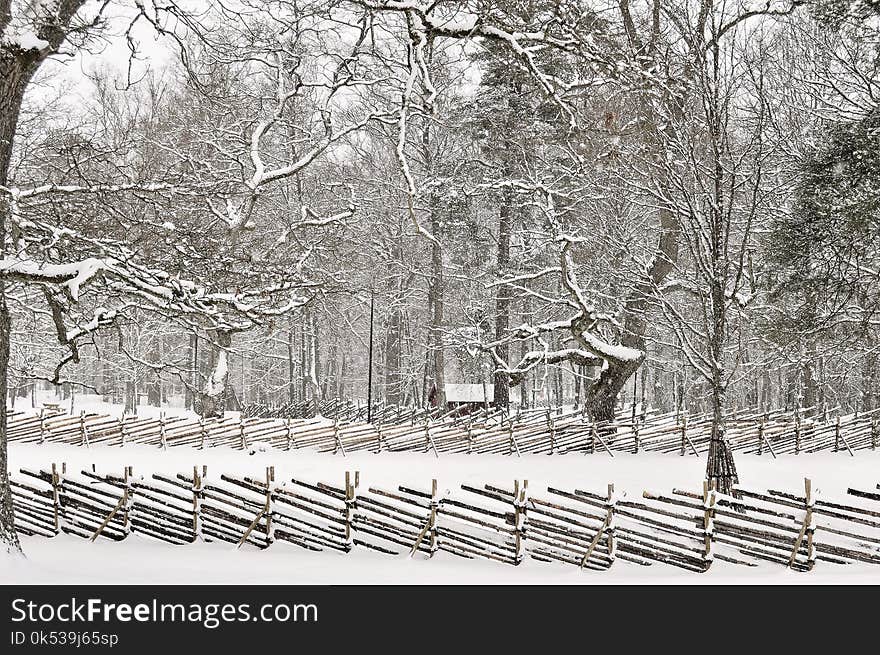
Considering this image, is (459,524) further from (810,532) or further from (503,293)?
(503,293)

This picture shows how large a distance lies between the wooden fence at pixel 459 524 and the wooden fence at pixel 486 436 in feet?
27.4

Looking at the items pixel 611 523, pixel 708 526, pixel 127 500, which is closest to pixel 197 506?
pixel 127 500

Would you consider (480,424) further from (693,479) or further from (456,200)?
(456,200)

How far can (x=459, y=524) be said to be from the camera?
10.3 metres

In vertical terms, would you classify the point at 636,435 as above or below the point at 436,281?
below

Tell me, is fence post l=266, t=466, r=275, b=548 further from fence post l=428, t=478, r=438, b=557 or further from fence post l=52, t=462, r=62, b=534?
fence post l=52, t=462, r=62, b=534

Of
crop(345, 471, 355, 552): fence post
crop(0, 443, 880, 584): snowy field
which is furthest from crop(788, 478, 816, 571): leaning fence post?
crop(345, 471, 355, 552): fence post

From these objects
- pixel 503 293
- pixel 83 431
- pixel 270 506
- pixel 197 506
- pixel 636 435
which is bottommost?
pixel 83 431

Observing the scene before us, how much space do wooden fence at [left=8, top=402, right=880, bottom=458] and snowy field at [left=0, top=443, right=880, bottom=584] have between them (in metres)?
0.60

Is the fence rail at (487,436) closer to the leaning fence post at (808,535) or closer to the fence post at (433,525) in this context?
the fence post at (433,525)

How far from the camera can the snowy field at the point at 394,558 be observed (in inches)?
329

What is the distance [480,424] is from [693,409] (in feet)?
61.1

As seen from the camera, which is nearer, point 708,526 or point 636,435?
point 708,526

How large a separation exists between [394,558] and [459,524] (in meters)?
0.96
